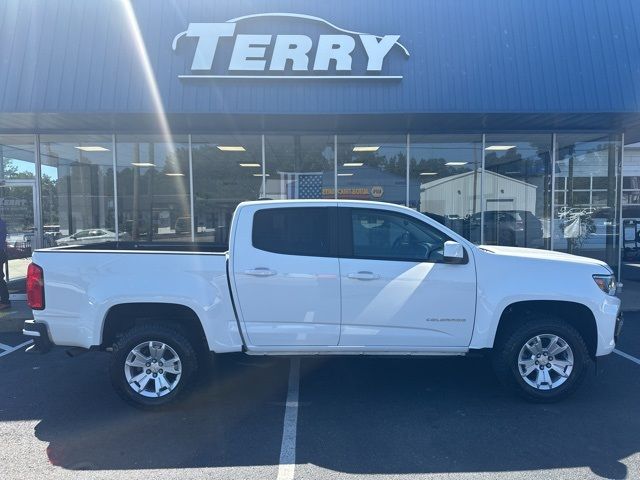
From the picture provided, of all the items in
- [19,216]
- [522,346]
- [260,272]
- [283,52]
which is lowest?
[522,346]

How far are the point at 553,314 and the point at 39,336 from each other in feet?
15.8

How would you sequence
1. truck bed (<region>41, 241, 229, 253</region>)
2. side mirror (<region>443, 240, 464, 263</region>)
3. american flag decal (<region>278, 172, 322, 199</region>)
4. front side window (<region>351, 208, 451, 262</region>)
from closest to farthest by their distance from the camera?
1. side mirror (<region>443, 240, 464, 263</region>)
2. front side window (<region>351, 208, 451, 262</region>)
3. truck bed (<region>41, 241, 229, 253</region>)
4. american flag decal (<region>278, 172, 322, 199</region>)

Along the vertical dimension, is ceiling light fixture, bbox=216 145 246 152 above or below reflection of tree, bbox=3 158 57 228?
above

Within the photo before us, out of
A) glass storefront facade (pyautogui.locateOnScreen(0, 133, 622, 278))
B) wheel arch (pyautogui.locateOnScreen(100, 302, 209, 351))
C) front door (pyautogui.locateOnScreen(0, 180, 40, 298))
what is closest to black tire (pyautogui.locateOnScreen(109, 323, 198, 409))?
wheel arch (pyautogui.locateOnScreen(100, 302, 209, 351))

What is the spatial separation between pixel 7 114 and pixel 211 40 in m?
3.82

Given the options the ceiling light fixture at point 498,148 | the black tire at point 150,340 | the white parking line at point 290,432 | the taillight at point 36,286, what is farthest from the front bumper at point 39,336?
the ceiling light fixture at point 498,148

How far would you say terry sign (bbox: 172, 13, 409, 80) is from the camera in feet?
29.6

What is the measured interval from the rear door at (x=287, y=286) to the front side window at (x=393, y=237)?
0.88ft

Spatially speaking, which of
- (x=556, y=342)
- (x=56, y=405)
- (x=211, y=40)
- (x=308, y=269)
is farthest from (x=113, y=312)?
(x=211, y=40)

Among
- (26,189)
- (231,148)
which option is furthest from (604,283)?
(26,189)

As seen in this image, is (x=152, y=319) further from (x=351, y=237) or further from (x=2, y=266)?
(x=2, y=266)

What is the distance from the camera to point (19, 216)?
1095 centimetres

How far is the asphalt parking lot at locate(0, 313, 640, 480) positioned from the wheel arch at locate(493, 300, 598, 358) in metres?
0.59

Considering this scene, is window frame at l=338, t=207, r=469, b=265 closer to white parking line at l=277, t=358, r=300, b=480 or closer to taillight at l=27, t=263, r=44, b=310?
white parking line at l=277, t=358, r=300, b=480
